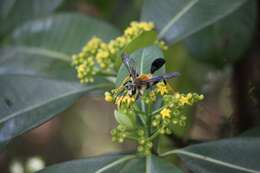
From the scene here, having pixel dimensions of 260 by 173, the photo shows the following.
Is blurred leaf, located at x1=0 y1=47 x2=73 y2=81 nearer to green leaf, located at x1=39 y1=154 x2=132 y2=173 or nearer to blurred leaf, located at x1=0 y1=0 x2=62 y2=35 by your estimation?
blurred leaf, located at x1=0 y1=0 x2=62 y2=35

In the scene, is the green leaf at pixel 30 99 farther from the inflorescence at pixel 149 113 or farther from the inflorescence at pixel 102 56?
the inflorescence at pixel 149 113

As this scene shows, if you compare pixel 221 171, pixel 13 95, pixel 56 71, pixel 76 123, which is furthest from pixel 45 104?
pixel 76 123

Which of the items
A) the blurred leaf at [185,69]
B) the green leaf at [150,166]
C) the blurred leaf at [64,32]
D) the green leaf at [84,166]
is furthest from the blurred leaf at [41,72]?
the blurred leaf at [185,69]

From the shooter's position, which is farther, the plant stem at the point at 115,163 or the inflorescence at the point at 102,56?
the inflorescence at the point at 102,56

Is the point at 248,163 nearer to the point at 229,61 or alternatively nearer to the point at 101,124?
the point at 229,61

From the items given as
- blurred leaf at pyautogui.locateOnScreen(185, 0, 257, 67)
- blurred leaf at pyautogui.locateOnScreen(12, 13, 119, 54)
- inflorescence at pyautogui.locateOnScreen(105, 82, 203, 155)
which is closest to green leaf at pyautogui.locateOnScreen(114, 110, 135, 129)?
inflorescence at pyautogui.locateOnScreen(105, 82, 203, 155)

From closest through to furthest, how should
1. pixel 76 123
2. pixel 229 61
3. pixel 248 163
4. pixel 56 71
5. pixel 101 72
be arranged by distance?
pixel 248 163, pixel 101 72, pixel 56 71, pixel 229 61, pixel 76 123
